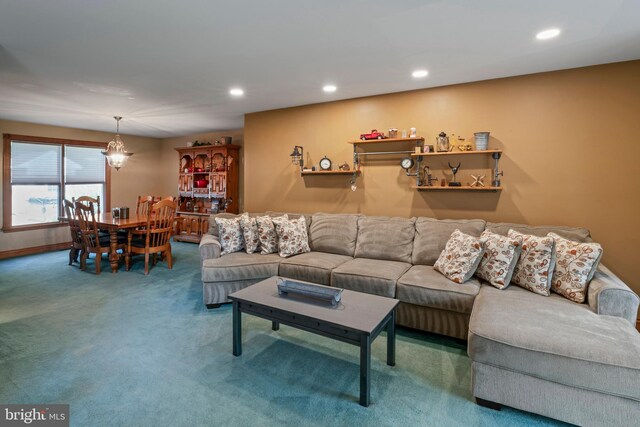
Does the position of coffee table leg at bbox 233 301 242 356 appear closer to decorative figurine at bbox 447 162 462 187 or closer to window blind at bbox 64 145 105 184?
decorative figurine at bbox 447 162 462 187

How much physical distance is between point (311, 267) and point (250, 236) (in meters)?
0.95

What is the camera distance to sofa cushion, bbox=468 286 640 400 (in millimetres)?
1598

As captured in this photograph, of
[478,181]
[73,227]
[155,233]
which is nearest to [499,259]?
[478,181]

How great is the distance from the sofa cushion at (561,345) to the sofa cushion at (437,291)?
36 cm

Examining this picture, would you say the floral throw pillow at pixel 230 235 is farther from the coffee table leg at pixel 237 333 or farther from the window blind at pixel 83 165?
the window blind at pixel 83 165

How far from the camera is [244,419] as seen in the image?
1798mm

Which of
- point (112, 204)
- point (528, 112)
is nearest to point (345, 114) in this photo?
point (528, 112)

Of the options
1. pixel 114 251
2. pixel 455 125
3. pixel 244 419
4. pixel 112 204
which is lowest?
pixel 244 419

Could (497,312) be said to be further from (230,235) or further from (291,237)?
(230,235)

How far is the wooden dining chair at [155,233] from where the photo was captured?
458 centimetres

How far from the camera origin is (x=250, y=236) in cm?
377

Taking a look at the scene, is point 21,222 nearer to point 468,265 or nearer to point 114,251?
point 114,251

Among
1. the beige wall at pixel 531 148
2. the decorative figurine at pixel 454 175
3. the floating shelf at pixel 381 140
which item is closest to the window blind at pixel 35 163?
the beige wall at pixel 531 148

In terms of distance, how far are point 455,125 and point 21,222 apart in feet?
23.9
